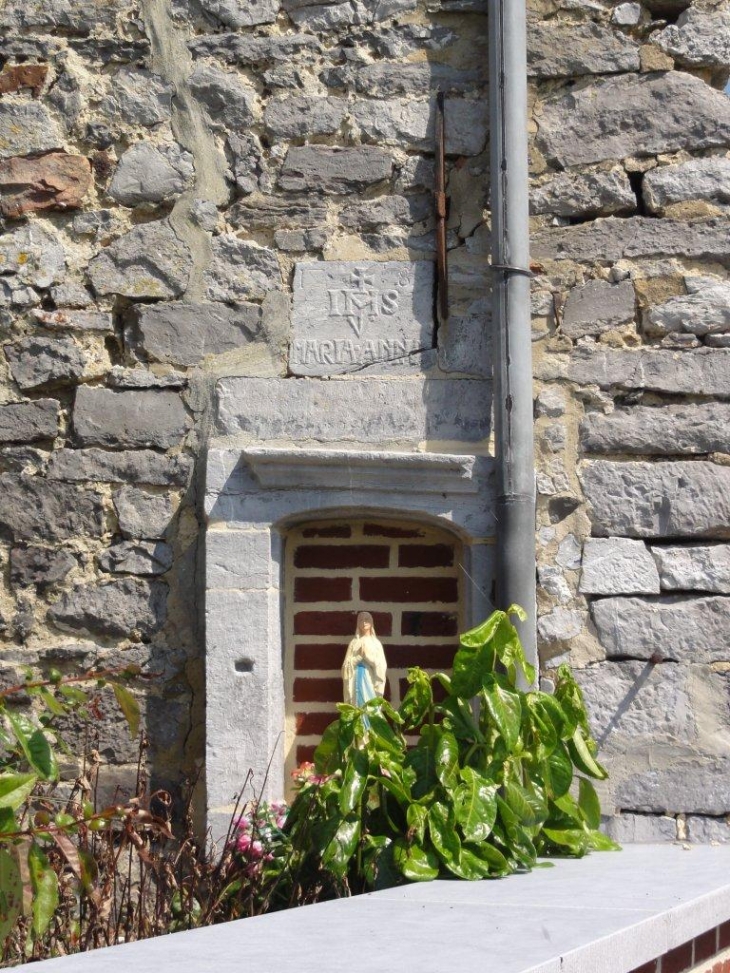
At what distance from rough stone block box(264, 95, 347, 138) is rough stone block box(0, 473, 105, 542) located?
1.37 metres

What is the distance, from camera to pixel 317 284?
424 cm

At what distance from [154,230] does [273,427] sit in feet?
2.63

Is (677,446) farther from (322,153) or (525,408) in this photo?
(322,153)

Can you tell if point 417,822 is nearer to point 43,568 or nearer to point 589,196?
point 43,568

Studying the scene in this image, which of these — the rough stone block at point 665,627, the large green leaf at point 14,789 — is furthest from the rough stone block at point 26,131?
the large green leaf at point 14,789

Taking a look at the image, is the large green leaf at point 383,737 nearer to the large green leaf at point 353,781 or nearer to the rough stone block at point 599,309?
the large green leaf at point 353,781

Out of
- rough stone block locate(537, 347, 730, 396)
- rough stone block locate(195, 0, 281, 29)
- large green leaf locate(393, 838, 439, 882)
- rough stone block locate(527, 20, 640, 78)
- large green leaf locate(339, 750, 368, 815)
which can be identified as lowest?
large green leaf locate(393, 838, 439, 882)

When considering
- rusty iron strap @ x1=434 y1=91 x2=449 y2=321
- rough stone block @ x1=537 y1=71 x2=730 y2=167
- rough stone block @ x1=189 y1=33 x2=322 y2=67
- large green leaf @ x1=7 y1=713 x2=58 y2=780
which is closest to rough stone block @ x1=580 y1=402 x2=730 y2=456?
rusty iron strap @ x1=434 y1=91 x2=449 y2=321

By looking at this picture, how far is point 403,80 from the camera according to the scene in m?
4.29

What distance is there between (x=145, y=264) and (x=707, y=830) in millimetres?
2552

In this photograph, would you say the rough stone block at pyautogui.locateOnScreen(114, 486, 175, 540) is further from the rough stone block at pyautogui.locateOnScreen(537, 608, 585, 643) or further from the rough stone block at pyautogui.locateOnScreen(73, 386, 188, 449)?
the rough stone block at pyautogui.locateOnScreen(537, 608, 585, 643)

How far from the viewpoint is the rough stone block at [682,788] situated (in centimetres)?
391

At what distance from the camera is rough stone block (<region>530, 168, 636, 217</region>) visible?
4195mm

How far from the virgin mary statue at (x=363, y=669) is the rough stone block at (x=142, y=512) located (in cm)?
73
